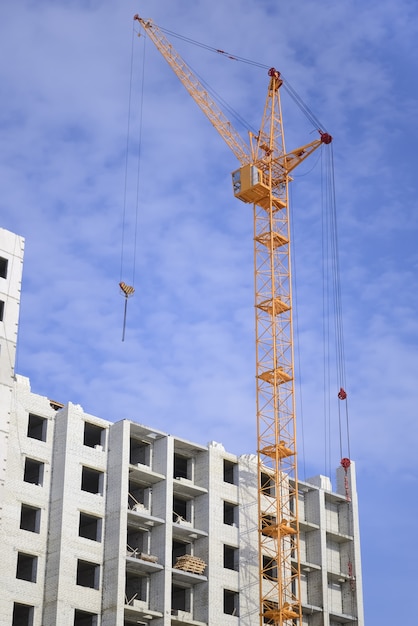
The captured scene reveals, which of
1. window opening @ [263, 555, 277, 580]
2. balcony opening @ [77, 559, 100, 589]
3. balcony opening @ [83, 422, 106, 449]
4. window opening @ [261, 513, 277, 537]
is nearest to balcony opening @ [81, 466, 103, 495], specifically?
balcony opening @ [83, 422, 106, 449]

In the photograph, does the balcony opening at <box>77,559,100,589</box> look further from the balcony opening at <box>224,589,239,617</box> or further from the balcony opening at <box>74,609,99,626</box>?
the balcony opening at <box>224,589,239,617</box>

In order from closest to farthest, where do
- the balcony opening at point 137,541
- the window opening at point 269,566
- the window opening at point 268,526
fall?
the balcony opening at point 137,541 → the window opening at point 268,526 → the window opening at point 269,566

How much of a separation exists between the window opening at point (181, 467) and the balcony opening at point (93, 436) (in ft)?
30.1

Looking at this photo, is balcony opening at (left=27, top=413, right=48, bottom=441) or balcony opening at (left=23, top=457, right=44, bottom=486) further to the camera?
balcony opening at (left=27, top=413, right=48, bottom=441)

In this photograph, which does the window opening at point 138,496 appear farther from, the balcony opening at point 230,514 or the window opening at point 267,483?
the window opening at point 267,483

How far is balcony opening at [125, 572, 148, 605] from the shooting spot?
376 feet

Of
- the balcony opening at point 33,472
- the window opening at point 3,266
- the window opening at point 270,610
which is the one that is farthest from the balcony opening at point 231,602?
the window opening at point 3,266

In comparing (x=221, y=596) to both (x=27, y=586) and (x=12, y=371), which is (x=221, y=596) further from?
(x=12, y=371)

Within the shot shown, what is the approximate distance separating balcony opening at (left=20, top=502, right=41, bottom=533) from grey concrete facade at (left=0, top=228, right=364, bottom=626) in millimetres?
114

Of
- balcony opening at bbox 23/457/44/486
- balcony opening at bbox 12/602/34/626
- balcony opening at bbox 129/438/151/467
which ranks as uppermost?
balcony opening at bbox 129/438/151/467

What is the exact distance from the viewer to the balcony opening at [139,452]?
12050 cm

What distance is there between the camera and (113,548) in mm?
111062

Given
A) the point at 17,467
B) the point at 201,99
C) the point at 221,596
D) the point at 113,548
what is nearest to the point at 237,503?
the point at 221,596

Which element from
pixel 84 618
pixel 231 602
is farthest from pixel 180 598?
pixel 84 618
